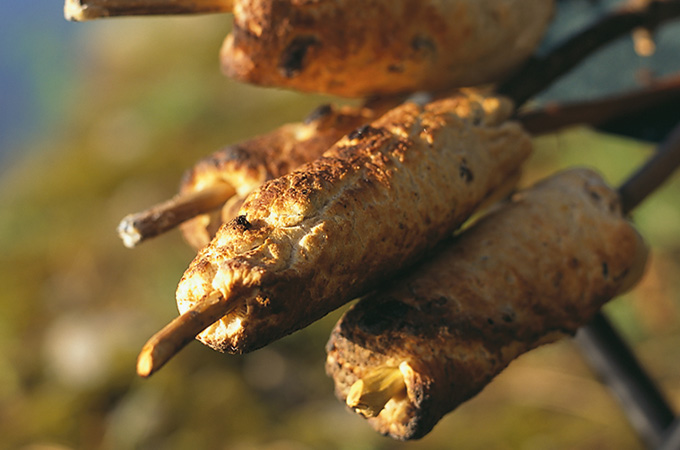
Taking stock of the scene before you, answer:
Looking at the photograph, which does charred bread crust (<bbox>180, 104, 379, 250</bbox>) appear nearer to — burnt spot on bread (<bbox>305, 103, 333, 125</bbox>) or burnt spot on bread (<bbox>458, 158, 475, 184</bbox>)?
burnt spot on bread (<bbox>305, 103, 333, 125</bbox>)

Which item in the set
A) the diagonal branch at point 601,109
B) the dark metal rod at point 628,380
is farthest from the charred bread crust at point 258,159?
the dark metal rod at point 628,380

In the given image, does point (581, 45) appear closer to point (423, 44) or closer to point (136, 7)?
point (423, 44)

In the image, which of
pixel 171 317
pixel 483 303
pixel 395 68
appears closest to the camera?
pixel 483 303

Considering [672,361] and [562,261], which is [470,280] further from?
[672,361]

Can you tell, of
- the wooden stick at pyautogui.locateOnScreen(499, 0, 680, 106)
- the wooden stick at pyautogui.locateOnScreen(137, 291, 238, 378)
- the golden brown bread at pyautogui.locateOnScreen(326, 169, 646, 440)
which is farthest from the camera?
the wooden stick at pyautogui.locateOnScreen(499, 0, 680, 106)

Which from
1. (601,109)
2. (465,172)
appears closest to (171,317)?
(601,109)

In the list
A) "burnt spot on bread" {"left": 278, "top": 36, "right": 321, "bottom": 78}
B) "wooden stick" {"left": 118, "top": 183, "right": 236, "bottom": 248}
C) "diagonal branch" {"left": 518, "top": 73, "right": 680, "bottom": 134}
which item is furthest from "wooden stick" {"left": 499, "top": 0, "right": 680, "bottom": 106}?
"wooden stick" {"left": 118, "top": 183, "right": 236, "bottom": 248}
